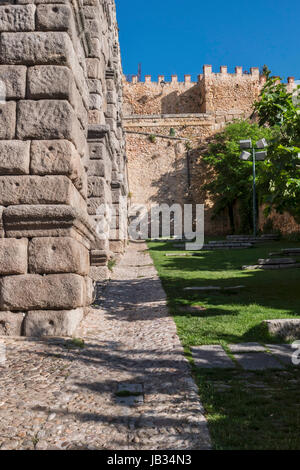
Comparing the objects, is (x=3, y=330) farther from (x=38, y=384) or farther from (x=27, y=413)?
(x=27, y=413)

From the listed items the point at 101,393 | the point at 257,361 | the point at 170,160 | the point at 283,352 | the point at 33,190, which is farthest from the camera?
the point at 170,160

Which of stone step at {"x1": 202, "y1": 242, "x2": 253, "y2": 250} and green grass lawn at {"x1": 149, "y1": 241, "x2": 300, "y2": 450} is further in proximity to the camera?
stone step at {"x1": 202, "y1": 242, "x2": 253, "y2": 250}

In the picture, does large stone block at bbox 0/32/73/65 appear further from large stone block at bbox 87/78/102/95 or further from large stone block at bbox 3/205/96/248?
large stone block at bbox 87/78/102/95

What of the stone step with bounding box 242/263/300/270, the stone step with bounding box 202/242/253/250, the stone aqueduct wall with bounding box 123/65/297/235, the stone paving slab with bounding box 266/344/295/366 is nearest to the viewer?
the stone paving slab with bounding box 266/344/295/366

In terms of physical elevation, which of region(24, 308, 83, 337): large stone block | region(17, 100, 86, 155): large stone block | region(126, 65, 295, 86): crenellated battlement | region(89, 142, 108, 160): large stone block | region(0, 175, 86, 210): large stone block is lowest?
region(24, 308, 83, 337): large stone block

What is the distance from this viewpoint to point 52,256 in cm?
418

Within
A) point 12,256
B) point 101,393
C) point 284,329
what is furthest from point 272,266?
point 101,393

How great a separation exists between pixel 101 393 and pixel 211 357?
1.17 m

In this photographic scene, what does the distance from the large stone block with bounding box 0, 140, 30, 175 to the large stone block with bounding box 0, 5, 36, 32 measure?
1.23m

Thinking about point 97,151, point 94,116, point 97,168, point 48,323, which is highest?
point 94,116

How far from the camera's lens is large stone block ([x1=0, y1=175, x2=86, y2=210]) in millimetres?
4246

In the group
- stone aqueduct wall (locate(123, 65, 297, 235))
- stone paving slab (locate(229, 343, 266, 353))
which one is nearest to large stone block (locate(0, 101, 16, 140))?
stone paving slab (locate(229, 343, 266, 353))

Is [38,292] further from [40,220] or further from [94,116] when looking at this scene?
[94,116]

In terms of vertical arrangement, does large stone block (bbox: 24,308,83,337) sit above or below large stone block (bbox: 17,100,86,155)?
below
